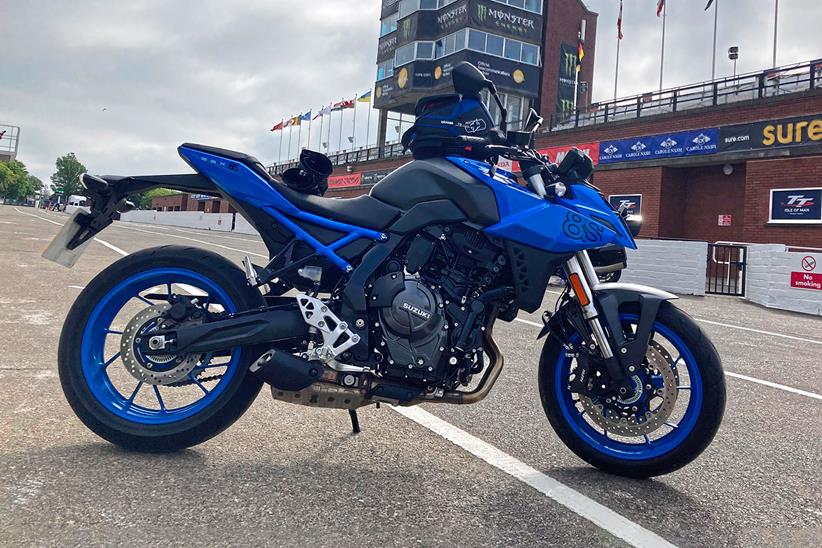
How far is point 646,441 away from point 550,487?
557 millimetres

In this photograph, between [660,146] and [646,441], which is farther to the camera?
[660,146]

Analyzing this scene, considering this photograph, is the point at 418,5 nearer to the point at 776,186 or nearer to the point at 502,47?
A: the point at 502,47

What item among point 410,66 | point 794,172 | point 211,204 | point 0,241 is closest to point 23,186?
point 211,204

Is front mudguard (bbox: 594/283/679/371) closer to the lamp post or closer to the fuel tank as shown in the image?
the fuel tank

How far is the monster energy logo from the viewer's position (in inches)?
1761

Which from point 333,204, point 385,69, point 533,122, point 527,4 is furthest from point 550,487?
point 385,69

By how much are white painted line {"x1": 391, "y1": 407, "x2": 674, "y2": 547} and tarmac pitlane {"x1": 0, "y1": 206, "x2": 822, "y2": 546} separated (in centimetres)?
5

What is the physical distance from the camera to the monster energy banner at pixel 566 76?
43938 millimetres

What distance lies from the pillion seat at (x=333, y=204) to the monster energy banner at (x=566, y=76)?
44156mm

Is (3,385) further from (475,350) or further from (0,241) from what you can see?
(0,241)

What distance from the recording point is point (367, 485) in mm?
2297

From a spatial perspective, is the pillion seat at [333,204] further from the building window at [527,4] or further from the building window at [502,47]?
the building window at [527,4]

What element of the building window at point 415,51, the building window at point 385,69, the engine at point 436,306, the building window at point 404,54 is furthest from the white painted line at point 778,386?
the building window at point 385,69

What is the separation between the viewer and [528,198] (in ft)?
8.44
